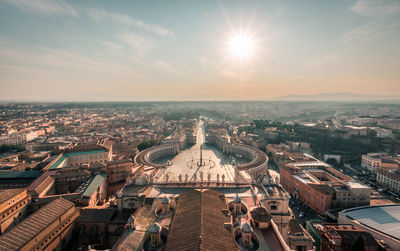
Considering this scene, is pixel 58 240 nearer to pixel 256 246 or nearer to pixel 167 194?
pixel 167 194

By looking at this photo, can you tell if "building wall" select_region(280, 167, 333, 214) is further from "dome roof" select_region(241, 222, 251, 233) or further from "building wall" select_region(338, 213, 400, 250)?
"dome roof" select_region(241, 222, 251, 233)

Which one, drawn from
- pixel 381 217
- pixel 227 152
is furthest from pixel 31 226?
pixel 227 152

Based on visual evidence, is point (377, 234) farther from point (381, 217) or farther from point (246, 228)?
point (246, 228)

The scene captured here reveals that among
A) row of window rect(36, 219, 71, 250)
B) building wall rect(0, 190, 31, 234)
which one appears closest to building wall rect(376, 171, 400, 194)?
row of window rect(36, 219, 71, 250)

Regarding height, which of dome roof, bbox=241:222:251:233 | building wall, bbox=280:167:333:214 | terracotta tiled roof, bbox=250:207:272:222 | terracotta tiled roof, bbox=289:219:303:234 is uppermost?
dome roof, bbox=241:222:251:233

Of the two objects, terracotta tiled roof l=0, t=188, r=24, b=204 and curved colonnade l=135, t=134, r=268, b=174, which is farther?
curved colonnade l=135, t=134, r=268, b=174

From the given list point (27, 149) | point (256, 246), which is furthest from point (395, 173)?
point (27, 149)

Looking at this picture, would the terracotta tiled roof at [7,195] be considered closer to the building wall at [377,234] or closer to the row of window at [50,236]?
the row of window at [50,236]
